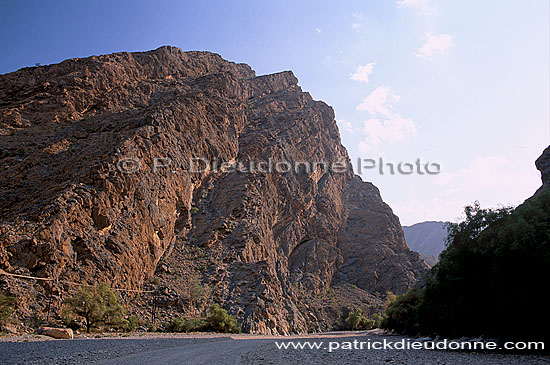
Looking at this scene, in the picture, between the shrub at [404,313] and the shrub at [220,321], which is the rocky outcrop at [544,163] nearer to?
the shrub at [404,313]

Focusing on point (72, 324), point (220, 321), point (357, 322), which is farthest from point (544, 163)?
point (357, 322)

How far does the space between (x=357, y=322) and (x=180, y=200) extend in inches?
1358

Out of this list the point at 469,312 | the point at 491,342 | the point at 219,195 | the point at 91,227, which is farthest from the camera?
the point at 219,195

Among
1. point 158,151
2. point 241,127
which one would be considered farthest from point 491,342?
point 241,127

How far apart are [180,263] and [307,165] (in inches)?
1570

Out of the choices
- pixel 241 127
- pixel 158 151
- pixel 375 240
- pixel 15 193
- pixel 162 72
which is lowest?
pixel 375 240

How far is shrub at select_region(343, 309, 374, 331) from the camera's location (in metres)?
57.8

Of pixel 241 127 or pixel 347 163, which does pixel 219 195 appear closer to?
pixel 241 127

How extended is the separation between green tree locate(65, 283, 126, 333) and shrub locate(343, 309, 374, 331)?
4301 cm

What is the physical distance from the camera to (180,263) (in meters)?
38.5

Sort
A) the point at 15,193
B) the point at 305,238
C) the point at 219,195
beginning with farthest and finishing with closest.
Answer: the point at 305,238, the point at 219,195, the point at 15,193

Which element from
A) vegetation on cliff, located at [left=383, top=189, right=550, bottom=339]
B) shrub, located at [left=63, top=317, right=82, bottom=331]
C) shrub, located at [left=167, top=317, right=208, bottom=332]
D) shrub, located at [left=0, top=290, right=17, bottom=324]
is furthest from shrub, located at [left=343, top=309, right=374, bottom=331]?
shrub, located at [left=0, top=290, right=17, bottom=324]

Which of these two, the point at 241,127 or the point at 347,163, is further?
the point at 347,163

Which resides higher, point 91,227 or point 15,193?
point 15,193
